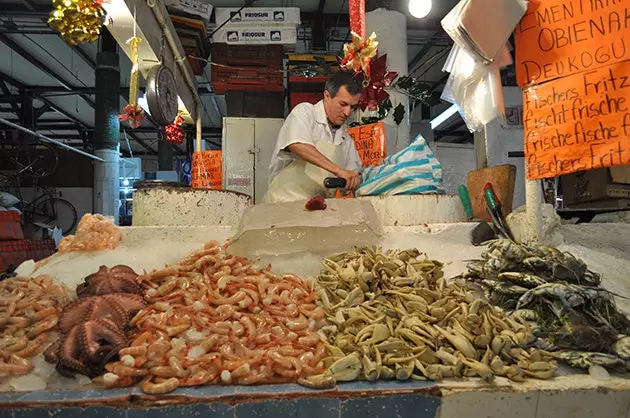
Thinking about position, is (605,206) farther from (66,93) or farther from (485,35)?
(66,93)

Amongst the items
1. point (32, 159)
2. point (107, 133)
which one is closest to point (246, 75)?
point (107, 133)

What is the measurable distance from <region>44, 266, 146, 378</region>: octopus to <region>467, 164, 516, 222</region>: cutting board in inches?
101

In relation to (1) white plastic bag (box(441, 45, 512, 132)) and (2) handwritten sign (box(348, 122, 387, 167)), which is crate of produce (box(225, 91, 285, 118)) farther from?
(1) white plastic bag (box(441, 45, 512, 132))

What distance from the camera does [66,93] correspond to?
13.0 m

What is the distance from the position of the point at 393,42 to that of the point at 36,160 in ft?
42.3

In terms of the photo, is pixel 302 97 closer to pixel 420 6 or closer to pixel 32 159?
pixel 420 6

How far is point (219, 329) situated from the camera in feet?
6.26

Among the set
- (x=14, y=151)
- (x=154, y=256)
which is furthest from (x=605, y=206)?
(x=14, y=151)

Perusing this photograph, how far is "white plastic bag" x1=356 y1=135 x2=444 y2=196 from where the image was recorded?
125 inches

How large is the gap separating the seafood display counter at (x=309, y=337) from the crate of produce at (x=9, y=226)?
471 centimetres

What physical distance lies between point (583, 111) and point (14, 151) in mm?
16956

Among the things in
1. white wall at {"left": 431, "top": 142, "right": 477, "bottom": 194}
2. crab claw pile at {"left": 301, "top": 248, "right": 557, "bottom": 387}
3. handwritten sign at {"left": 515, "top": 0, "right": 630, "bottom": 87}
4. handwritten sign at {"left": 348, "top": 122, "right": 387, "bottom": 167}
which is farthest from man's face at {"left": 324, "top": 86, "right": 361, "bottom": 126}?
white wall at {"left": 431, "top": 142, "right": 477, "bottom": 194}

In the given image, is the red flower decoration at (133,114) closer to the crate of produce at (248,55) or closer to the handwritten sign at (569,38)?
the handwritten sign at (569,38)

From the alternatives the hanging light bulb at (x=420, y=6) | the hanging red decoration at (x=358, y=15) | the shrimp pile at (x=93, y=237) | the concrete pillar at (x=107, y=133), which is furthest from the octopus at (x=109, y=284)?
the concrete pillar at (x=107, y=133)
